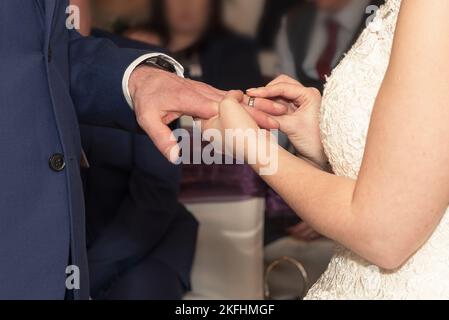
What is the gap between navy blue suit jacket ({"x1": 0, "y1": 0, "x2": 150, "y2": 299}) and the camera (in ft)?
3.92

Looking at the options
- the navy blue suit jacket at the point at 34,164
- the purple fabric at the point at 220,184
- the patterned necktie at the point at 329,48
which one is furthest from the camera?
the patterned necktie at the point at 329,48

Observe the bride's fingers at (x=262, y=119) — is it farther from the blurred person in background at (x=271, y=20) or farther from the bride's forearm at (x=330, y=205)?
the blurred person in background at (x=271, y=20)

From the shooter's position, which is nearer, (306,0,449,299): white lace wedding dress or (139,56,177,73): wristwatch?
(306,0,449,299): white lace wedding dress

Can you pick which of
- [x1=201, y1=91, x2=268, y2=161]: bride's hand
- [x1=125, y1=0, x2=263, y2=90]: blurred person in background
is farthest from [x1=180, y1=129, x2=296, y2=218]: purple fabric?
[x1=201, y1=91, x2=268, y2=161]: bride's hand

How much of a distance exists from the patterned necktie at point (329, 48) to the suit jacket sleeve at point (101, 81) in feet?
4.03

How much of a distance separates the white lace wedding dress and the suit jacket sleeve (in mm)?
439

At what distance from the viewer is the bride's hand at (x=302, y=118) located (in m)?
1.25

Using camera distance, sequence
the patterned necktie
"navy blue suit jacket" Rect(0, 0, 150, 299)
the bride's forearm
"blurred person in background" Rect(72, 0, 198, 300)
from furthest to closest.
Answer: the patterned necktie < "blurred person in background" Rect(72, 0, 198, 300) < "navy blue suit jacket" Rect(0, 0, 150, 299) < the bride's forearm

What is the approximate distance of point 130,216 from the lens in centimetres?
212

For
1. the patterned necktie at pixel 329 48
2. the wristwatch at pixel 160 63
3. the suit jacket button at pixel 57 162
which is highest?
the wristwatch at pixel 160 63

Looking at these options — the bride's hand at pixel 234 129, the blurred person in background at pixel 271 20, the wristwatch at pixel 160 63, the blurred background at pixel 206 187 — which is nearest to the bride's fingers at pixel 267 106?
the bride's hand at pixel 234 129

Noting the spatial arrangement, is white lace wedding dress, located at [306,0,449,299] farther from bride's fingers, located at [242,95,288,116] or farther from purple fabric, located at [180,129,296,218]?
purple fabric, located at [180,129,296,218]

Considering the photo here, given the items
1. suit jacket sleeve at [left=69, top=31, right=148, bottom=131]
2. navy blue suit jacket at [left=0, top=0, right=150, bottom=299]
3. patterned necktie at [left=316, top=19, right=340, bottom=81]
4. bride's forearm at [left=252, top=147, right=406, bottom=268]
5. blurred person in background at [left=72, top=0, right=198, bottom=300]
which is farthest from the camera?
patterned necktie at [left=316, top=19, right=340, bottom=81]

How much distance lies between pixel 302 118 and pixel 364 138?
22 cm
